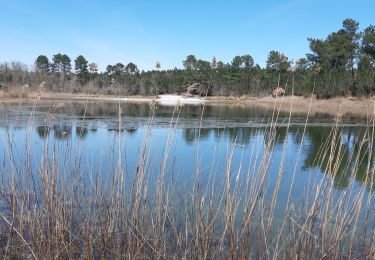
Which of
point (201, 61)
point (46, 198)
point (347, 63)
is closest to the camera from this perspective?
point (46, 198)

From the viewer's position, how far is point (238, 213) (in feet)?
17.0

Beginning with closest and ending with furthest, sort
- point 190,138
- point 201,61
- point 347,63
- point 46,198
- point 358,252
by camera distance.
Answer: point 46,198 < point 358,252 < point 190,138 < point 347,63 < point 201,61

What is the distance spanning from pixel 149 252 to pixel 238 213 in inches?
79.8

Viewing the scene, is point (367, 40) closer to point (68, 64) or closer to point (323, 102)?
point (323, 102)

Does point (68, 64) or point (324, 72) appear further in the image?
point (68, 64)

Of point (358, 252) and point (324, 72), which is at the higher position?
point (324, 72)

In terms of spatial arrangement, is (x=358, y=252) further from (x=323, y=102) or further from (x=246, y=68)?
(x=246, y=68)

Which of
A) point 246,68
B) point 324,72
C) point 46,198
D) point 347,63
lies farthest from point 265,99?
point 46,198

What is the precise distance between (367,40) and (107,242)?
41873 mm

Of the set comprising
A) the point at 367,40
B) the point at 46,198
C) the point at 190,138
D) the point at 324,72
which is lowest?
the point at 190,138

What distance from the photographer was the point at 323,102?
37844mm

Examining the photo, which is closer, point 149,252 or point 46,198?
point 46,198

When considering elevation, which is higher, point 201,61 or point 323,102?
point 201,61

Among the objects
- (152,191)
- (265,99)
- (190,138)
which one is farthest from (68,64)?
(152,191)
